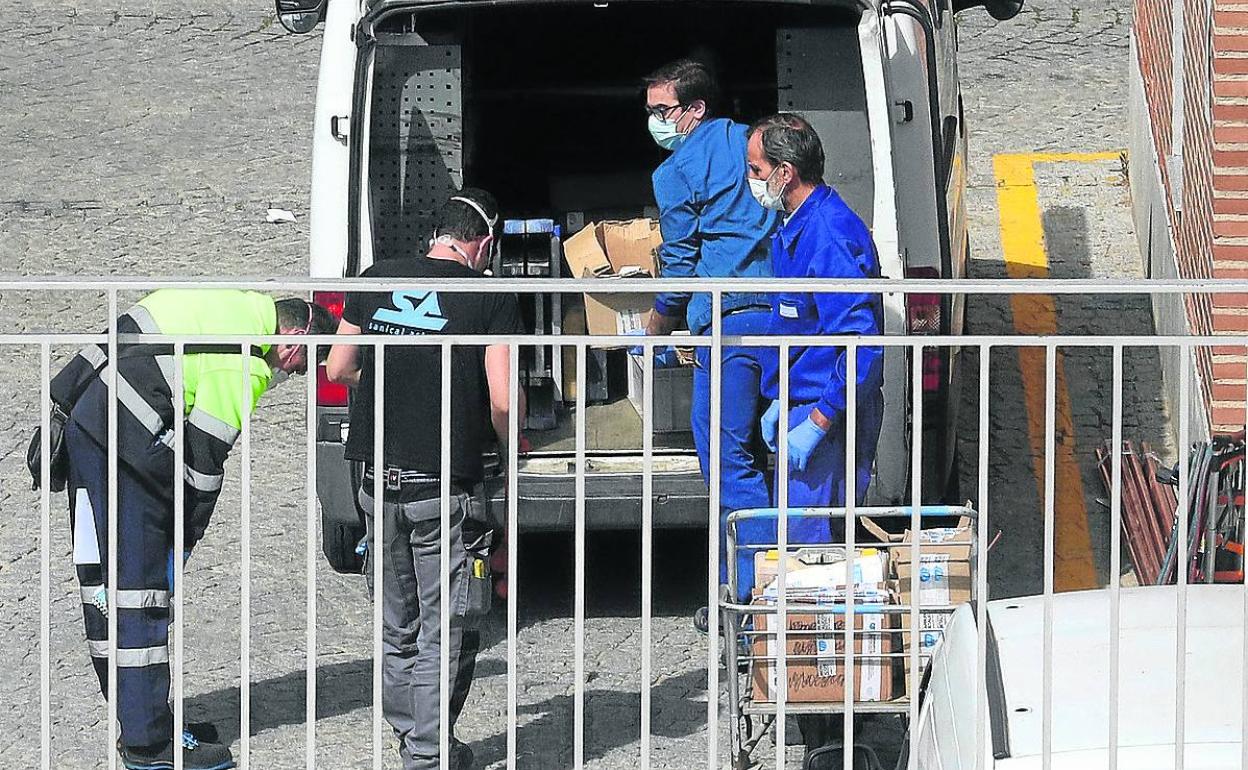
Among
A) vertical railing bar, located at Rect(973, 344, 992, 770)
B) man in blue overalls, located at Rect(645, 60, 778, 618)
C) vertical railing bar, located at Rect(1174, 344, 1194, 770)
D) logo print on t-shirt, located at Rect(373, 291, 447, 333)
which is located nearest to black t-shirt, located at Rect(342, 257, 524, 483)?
logo print on t-shirt, located at Rect(373, 291, 447, 333)

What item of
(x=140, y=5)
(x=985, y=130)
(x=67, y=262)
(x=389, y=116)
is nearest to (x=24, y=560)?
(x=389, y=116)

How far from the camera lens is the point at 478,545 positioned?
5914 mm

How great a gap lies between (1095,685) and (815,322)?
2.24 metres

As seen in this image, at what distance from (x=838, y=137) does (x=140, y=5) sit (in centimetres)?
831

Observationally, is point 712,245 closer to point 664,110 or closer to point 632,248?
point 664,110

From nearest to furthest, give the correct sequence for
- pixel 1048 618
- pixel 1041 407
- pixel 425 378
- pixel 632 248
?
pixel 1048 618
pixel 425 378
pixel 632 248
pixel 1041 407

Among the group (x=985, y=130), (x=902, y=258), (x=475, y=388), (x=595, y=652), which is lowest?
(x=595, y=652)

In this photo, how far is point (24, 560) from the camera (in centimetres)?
728

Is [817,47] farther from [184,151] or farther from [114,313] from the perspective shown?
[184,151]

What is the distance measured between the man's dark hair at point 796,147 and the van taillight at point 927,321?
527 millimetres

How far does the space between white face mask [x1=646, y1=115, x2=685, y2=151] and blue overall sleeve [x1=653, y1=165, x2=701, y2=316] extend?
17 centimetres

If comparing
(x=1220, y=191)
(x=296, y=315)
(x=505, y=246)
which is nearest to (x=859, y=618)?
(x=296, y=315)

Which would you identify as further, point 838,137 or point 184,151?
point 184,151

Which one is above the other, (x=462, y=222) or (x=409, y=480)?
(x=462, y=222)
